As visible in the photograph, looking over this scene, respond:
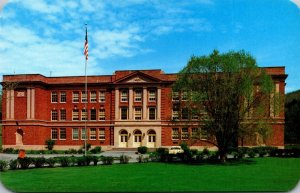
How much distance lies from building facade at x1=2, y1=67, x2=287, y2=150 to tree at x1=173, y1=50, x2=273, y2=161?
61.0ft

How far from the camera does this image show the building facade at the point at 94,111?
50.6 m

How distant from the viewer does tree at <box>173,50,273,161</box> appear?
2966cm

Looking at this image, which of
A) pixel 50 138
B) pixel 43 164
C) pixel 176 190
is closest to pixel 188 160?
pixel 43 164

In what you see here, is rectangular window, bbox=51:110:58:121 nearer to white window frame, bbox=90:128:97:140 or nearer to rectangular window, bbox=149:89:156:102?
white window frame, bbox=90:128:97:140

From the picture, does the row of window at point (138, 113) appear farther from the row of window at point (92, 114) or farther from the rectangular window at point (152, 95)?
the rectangular window at point (152, 95)

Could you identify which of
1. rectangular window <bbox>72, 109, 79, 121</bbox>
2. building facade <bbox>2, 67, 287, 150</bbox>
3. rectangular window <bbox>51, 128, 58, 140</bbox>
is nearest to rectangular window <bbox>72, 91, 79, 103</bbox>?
building facade <bbox>2, 67, 287, 150</bbox>

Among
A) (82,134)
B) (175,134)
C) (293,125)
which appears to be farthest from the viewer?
(293,125)

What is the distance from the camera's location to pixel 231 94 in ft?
97.1

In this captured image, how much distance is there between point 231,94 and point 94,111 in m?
27.0

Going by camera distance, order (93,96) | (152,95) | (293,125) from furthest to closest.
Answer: (293,125), (93,96), (152,95)

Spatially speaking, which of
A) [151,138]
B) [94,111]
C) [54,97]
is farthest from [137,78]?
[54,97]

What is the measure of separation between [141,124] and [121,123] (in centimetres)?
272

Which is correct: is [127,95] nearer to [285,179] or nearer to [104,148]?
[104,148]

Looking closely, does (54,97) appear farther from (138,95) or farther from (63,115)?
(138,95)
